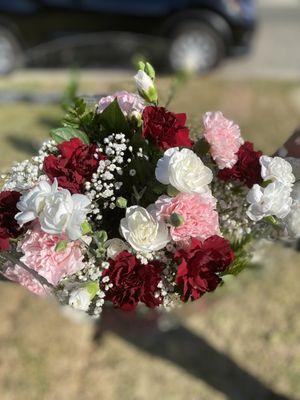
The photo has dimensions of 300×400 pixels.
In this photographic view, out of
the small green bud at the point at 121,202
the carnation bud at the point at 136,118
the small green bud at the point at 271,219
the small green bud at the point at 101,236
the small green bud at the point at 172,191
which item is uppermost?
the carnation bud at the point at 136,118

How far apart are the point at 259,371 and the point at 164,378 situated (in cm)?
58

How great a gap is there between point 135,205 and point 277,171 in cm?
43

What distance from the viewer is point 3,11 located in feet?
24.1

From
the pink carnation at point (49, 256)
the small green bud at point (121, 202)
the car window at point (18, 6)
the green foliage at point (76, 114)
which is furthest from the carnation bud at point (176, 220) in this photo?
the car window at point (18, 6)

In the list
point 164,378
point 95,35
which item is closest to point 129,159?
point 164,378

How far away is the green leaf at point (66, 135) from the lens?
201cm

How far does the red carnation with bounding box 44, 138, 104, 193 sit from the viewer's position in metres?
1.83

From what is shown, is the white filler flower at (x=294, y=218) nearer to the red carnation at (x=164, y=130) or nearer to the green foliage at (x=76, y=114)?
the red carnation at (x=164, y=130)

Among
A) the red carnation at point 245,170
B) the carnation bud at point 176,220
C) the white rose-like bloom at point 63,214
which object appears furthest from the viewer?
the red carnation at point 245,170

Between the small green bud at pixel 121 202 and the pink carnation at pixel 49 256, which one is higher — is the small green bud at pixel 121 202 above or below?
above

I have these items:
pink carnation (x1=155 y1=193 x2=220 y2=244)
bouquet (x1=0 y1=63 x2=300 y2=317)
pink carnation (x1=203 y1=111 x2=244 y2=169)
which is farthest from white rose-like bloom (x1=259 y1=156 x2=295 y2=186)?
pink carnation (x1=155 y1=193 x2=220 y2=244)

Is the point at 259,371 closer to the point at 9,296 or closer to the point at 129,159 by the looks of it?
the point at 9,296

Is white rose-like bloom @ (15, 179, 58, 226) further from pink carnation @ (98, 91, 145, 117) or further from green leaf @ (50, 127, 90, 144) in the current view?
pink carnation @ (98, 91, 145, 117)

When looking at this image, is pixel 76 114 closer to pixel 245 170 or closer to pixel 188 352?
pixel 245 170
